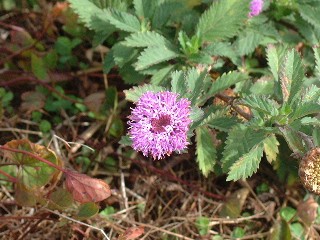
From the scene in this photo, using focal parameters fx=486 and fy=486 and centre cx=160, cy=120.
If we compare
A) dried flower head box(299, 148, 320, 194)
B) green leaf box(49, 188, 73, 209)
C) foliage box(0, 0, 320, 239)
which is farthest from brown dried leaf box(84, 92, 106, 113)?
dried flower head box(299, 148, 320, 194)

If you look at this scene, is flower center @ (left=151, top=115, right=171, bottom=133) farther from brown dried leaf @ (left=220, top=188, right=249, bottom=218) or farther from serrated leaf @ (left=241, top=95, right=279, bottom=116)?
brown dried leaf @ (left=220, top=188, right=249, bottom=218)

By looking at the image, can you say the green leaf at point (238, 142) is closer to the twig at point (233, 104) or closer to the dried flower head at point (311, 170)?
the twig at point (233, 104)

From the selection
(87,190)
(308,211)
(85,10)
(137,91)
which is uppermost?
(85,10)

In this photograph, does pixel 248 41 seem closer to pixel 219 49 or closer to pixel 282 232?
pixel 219 49

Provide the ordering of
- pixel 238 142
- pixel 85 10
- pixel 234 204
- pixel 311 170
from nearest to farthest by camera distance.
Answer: pixel 311 170 → pixel 238 142 → pixel 85 10 → pixel 234 204

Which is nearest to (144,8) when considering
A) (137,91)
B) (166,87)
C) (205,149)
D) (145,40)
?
(145,40)
